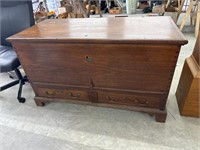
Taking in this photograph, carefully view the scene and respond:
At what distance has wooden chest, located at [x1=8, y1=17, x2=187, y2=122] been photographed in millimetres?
956

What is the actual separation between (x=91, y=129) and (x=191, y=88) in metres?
0.80

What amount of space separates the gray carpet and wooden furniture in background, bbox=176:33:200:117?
0.07m

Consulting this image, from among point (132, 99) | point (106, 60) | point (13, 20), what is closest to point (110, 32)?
point (106, 60)

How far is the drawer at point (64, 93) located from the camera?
4.35 ft

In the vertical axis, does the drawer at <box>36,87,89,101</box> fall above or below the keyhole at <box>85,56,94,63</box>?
below

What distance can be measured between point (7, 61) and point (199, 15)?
262 cm

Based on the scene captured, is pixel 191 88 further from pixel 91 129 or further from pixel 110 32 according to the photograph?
pixel 91 129

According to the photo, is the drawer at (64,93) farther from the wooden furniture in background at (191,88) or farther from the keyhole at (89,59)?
the wooden furniture in background at (191,88)

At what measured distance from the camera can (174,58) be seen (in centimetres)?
94

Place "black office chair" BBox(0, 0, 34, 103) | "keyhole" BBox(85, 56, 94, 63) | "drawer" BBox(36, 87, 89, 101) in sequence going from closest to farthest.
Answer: "keyhole" BBox(85, 56, 94, 63), "drawer" BBox(36, 87, 89, 101), "black office chair" BBox(0, 0, 34, 103)

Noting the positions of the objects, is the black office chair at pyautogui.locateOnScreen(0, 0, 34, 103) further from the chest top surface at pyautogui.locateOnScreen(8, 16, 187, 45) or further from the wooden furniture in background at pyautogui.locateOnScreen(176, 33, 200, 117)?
the wooden furniture in background at pyautogui.locateOnScreen(176, 33, 200, 117)

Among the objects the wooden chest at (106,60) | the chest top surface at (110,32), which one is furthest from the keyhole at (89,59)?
the chest top surface at (110,32)

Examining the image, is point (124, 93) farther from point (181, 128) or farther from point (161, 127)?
point (181, 128)

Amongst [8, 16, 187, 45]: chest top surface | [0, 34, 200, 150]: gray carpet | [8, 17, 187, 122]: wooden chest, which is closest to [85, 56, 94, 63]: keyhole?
[8, 17, 187, 122]: wooden chest
